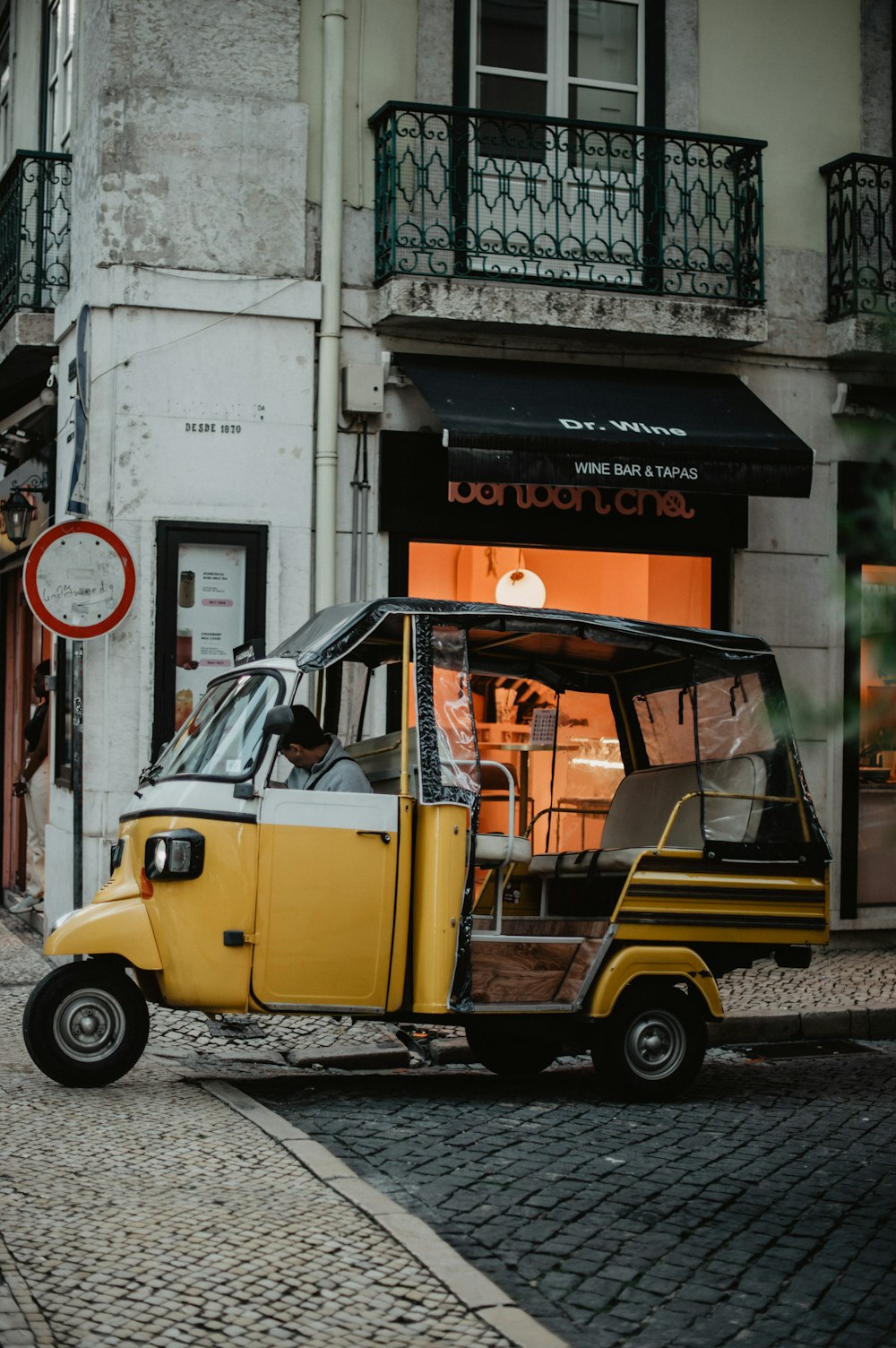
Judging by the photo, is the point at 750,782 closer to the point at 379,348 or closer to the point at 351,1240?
the point at 351,1240

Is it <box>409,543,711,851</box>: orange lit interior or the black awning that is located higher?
the black awning

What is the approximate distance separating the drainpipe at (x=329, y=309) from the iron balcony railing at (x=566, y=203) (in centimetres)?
36

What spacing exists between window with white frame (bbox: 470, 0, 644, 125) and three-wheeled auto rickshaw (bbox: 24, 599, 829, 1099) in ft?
19.4

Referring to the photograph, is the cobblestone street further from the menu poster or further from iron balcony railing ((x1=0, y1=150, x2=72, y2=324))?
iron balcony railing ((x1=0, y1=150, x2=72, y2=324))

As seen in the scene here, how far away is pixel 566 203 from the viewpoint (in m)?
13.1

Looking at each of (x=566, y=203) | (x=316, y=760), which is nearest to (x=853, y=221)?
(x=566, y=203)

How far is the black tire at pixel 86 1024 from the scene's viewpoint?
290 inches

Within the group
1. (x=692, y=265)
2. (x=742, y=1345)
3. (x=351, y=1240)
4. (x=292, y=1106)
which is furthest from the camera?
(x=692, y=265)

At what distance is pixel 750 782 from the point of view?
328 inches

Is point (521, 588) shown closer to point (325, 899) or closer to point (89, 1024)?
point (325, 899)

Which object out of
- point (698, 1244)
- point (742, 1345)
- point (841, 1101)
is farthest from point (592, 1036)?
point (742, 1345)

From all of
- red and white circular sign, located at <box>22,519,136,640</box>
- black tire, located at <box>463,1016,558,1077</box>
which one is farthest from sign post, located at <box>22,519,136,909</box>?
black tire, located at <box>463,1016,558,1077</box>

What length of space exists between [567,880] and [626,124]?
661 centimetres

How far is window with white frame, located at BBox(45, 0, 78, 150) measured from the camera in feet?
45.2
